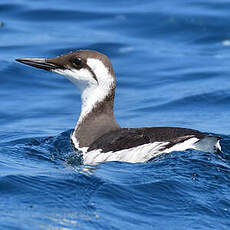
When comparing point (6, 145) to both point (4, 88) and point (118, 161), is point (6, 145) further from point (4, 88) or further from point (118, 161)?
point (4, 88)

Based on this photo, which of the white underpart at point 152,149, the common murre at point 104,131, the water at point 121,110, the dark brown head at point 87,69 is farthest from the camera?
the dark brown head at point 87,69

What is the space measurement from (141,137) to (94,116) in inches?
40.2

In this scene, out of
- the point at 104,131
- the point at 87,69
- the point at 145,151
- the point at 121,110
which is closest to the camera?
the point at 145,151

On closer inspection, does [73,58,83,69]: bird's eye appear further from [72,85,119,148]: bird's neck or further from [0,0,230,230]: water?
[0,0,230,230]: water

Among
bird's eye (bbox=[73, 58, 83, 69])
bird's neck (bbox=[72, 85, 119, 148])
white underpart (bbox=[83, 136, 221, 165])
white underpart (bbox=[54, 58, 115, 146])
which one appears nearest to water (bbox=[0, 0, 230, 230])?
white underpart (bbox=[83, 136, 221, 165])

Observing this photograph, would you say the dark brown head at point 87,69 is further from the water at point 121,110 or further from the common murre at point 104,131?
the water at point 121,110

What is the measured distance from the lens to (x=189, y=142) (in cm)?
648

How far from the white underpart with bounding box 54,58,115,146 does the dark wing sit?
0.64 m

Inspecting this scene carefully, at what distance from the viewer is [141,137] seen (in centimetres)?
675

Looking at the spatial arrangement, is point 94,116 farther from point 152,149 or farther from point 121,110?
point 121,110

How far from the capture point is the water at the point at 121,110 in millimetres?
5469

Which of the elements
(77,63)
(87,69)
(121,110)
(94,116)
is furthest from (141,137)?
(121,110)

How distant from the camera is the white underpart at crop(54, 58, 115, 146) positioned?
24.3 ft

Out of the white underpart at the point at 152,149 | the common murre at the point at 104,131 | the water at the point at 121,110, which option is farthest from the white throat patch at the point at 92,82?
the white underpart at the point at 152,149
